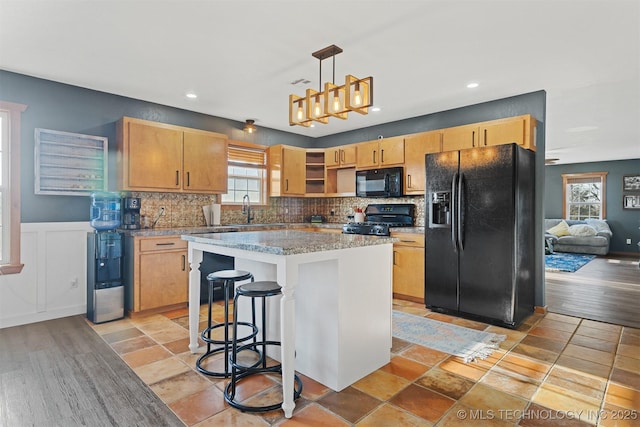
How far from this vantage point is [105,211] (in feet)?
12.0

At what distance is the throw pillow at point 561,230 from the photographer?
28.7 ft

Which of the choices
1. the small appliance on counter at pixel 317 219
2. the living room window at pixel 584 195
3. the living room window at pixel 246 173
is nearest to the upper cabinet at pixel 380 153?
the small appliance on counter at pixel 317 219

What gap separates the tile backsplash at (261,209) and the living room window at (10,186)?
3.69 ft

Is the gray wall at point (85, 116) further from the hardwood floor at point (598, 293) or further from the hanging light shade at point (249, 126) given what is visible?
the hanging light shade at point (249, 126)

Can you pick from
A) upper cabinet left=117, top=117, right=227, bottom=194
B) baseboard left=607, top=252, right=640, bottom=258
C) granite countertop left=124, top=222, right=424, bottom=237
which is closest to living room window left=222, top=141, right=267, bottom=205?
upper cabinet left=117, top=117, right=227, bottom=194

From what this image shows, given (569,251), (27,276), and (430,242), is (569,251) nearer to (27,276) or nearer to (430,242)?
(430,242)

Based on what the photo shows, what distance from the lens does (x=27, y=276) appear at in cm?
354

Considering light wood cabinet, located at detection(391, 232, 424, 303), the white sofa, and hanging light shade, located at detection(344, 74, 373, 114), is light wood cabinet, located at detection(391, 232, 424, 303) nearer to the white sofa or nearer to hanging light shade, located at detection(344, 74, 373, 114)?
hanging light shade, located at detection(344, 74, 373, 114)

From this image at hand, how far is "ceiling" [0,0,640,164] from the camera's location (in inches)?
92.7

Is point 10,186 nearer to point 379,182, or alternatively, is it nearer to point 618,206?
point 379,182

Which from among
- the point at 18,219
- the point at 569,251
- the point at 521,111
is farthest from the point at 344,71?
the point at 569,251

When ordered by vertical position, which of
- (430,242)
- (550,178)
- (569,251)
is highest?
(550,178)

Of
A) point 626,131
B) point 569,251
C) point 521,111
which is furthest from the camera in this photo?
point 569,251

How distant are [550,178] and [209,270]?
10.1 m
